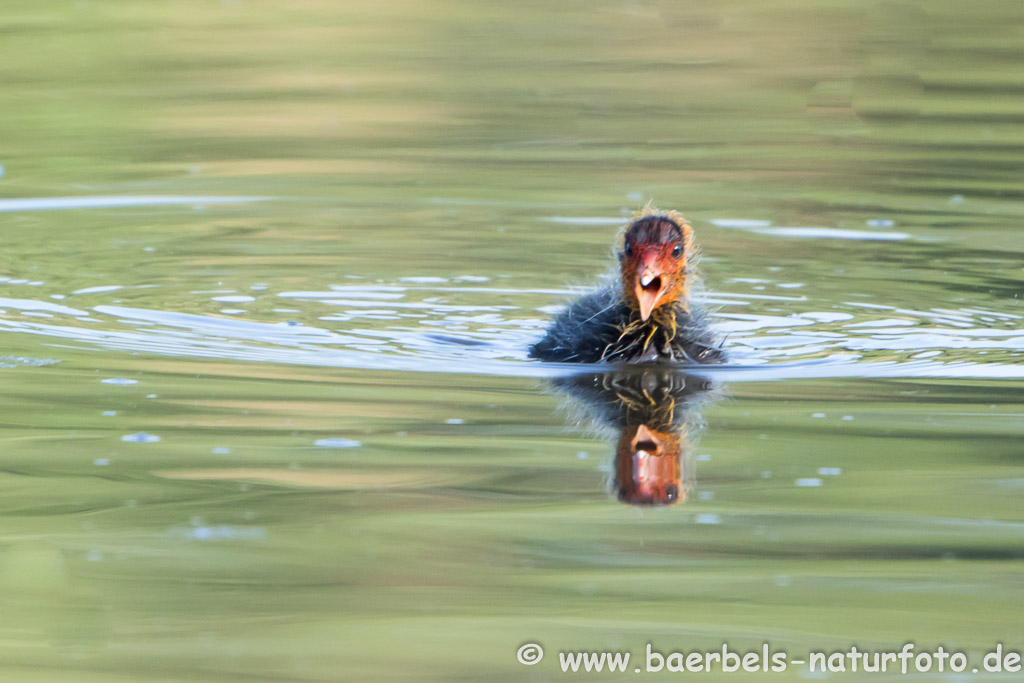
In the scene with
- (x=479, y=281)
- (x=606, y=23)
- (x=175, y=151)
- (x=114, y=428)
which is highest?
(x=606, y=23)

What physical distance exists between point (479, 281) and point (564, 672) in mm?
5306

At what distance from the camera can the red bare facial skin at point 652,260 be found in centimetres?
766

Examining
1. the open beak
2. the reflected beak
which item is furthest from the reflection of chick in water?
the open beak

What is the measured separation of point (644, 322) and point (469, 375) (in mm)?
907

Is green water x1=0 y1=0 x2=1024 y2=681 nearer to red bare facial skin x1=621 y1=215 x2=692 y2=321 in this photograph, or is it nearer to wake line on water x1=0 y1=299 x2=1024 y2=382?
wake line on water x1=0 y1=299 x2=1024 y2=382

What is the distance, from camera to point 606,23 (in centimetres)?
2177

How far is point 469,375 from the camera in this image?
7.54 meters

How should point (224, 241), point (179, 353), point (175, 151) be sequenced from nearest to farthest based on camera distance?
point (179, 353), point (224, 241), point (175, 151)

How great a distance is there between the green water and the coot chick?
270mm

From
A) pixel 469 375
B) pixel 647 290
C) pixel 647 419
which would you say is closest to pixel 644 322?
pixel 647 290

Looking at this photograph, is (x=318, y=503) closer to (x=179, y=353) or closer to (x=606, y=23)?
(x=179, y=353)

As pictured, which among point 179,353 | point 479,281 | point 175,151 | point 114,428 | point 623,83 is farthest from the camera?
point 623,83

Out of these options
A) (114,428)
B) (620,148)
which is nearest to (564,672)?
(114,428)

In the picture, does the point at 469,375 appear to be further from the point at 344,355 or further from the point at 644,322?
the point at 644,322
